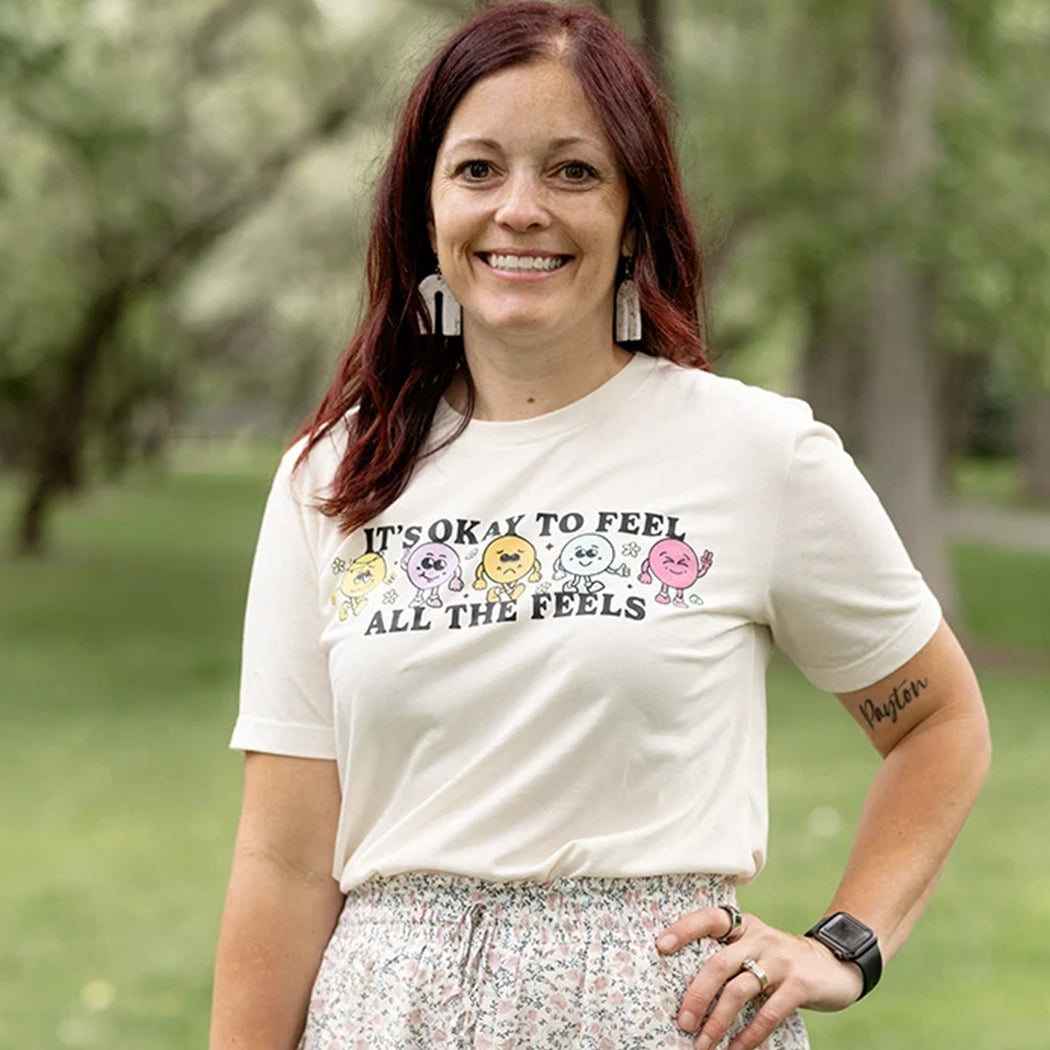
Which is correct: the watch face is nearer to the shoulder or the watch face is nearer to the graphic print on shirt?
the graphic print on shirt

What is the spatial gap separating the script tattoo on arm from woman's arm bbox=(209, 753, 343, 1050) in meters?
0.63

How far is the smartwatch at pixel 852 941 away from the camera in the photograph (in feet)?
7.18

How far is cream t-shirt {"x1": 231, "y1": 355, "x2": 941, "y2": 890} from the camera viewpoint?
209 cm

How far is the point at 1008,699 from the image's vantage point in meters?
14.0

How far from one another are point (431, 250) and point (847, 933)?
3.10 feet

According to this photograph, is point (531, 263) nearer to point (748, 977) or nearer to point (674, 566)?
point (674, 566)

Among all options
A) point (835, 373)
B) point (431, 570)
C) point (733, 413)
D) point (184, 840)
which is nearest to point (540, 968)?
point (431, 570)

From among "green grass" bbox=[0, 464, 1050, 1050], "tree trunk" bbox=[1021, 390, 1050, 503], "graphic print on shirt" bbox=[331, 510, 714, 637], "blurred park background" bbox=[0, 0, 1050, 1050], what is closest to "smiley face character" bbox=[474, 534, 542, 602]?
"graphic print on shirt" bbox=[331, 510, 714, 637]

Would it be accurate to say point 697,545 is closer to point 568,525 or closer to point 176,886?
point 568,525

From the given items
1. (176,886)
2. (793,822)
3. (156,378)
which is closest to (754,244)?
(793,822)

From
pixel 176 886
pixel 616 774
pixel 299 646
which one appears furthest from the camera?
pixel 176 886

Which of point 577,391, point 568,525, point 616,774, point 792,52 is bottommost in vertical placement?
point 616,774

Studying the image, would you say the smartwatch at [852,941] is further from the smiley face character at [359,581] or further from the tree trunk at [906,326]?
the tree trunk at [906,326]

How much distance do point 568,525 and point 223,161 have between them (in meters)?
22.1
